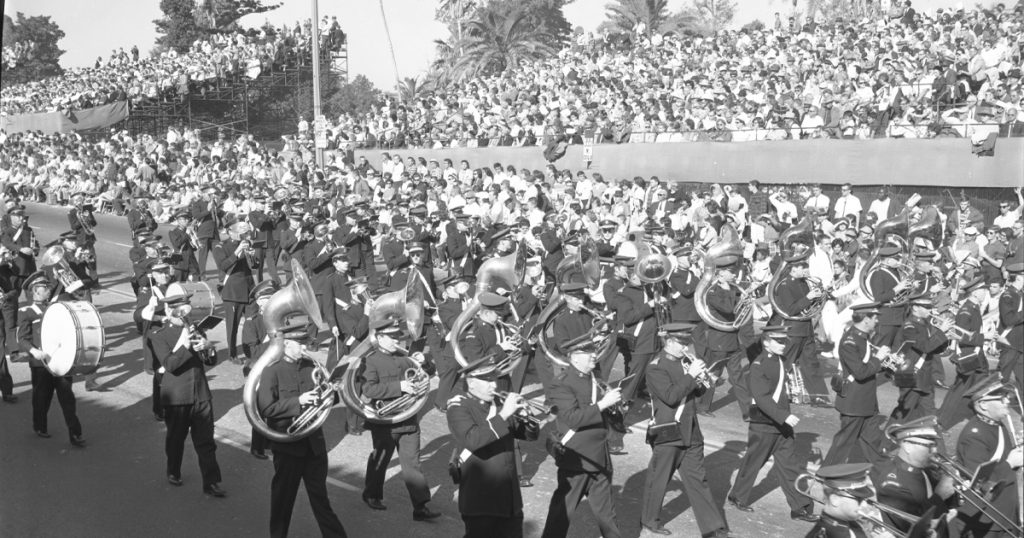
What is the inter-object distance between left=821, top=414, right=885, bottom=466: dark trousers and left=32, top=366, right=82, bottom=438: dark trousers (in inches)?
280

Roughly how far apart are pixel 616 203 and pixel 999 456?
529 inches

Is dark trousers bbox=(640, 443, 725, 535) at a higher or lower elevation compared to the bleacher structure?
lower

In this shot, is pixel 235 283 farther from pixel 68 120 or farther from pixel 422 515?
pixel 68 120

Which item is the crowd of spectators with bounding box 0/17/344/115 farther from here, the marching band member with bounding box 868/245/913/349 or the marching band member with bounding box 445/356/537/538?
the marching band member with bounding box 445/356/537/538

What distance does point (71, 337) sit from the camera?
965cm

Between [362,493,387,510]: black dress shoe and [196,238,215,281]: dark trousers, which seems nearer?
[362,493,387,510]: black dress shoe

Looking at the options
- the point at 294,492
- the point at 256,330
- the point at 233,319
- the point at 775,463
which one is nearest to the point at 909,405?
the point at 775,463

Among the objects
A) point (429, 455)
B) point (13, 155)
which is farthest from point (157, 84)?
point (429, 455)

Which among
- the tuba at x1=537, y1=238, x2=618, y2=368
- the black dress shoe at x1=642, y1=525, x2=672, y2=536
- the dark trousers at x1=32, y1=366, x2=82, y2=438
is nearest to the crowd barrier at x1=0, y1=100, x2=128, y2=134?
the tuba at x1=537, y1=238, x2=618, y2=368

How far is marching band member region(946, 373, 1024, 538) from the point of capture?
5875 mm

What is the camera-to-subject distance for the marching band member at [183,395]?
8.59 meters

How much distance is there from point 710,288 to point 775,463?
345cm

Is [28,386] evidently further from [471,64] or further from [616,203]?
[471,64]

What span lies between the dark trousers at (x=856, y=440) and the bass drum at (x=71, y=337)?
22.6 feet
